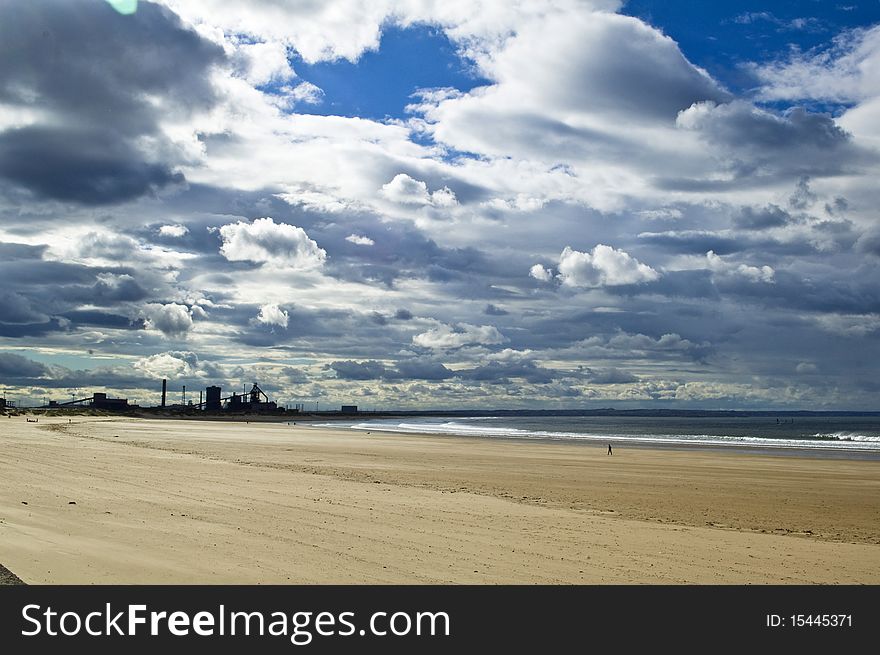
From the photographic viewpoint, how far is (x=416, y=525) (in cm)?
1514

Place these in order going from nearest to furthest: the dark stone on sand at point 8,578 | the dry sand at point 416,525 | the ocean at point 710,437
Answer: the dark stone on sand at point 8,578
the dry sand at point 416,525
the ocean at point 710,437

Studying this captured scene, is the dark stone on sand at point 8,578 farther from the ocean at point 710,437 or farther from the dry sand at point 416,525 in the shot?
the ocean at point 710,437

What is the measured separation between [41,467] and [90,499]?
31.5ft

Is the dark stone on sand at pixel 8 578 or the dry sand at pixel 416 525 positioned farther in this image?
the dry sand at pixel 416 525

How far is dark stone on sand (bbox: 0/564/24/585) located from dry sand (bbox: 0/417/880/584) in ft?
0.51

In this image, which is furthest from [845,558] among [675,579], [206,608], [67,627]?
[67,627]

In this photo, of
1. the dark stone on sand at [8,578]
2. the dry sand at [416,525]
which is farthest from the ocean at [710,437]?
the dark stone on sand at [8,578]

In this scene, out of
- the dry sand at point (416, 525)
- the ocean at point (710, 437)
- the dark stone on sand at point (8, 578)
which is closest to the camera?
the dark stone on sand at point (8, 578)

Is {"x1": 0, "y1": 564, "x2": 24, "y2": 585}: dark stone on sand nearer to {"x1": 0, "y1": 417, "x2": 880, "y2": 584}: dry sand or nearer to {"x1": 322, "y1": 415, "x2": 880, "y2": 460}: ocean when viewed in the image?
{"x1": 0, "y1": 417, "x2": 880, "y2": 584}: dry sand

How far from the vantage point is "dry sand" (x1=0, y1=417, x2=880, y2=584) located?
36.2ft

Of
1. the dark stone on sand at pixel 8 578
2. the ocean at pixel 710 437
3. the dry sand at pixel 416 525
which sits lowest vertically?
the ocean at pixel 710 437

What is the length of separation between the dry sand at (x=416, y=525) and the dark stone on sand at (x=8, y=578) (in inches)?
6.1

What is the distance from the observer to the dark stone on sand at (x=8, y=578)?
9141 millimetres

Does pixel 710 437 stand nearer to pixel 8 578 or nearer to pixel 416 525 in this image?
pixel 416 525
